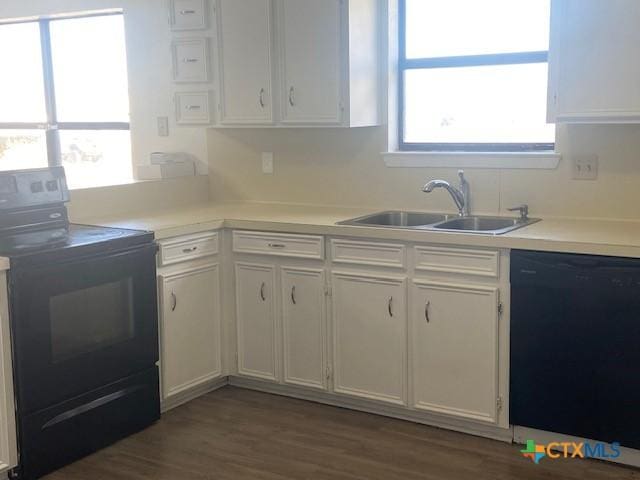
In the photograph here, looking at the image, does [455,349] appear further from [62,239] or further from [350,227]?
[62,239]

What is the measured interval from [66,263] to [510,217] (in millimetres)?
1992

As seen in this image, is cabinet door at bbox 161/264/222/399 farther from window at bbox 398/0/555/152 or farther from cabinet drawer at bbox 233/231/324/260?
window at bbox 398/0/555/152

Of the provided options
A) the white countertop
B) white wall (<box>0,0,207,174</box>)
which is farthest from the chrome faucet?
white wall (<box>0,0,207,174</box>)

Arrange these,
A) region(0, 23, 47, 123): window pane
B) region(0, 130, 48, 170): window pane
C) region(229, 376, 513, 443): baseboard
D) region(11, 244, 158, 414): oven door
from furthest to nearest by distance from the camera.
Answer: region(0, 130, 48, 170): window pane, region(0, 23, 47, 123): window pane, region(229, 376, 513, 443): baseboard, region(11, 244, 158, 414): oven door

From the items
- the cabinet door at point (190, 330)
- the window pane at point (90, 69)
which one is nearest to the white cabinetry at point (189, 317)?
the cabinet door at point (190, 330)

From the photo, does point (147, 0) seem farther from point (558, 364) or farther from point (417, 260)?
point (558, 364)

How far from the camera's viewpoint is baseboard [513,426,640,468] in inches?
120

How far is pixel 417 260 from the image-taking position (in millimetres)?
3381

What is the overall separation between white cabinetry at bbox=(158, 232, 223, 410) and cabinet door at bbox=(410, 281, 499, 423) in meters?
1.02

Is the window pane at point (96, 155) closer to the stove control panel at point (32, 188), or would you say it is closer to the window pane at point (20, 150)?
the window pane at point (20, 150)

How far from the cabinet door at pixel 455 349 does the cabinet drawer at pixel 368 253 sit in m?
0.14

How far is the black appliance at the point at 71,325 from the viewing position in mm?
2920

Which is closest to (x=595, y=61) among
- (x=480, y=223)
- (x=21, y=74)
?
(x=480, y=223)

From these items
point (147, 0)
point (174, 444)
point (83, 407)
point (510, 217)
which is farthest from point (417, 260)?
point (147, 0)
